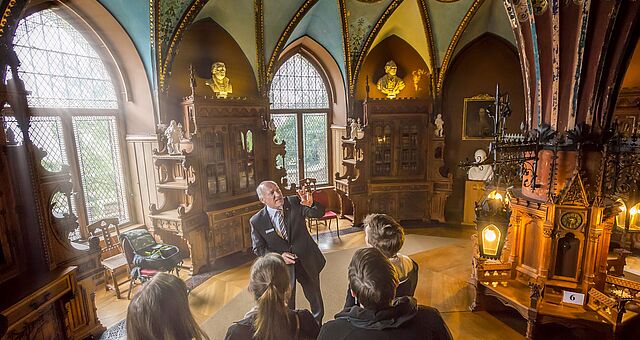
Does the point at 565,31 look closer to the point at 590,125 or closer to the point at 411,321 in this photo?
the point at 590,125

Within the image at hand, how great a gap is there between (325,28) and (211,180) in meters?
4.03

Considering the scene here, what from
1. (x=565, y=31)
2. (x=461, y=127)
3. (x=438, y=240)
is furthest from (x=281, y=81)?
(x=565, y=31)

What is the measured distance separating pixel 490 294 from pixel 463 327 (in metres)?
0.53

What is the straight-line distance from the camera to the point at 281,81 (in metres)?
8.05

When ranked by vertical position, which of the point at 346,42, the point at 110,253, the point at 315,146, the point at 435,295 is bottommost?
the point at 435,295

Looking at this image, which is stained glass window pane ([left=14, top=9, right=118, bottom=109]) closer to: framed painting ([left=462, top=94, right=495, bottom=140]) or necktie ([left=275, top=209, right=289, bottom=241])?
necktie ([left=275, top=209, right=289, bottom=241])

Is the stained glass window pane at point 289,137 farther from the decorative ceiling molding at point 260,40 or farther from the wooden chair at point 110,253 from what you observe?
the wooden chair at point 110,253

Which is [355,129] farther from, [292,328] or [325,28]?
[292,328]

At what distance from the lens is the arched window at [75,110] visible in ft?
14.7

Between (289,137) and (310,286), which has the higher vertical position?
(289,137)

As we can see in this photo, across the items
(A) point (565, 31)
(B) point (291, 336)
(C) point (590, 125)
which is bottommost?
(B) point (291, 336)

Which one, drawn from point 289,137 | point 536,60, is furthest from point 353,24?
point 536,60

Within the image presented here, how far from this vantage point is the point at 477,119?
25.7 feet

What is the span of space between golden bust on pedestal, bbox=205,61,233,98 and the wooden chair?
2765 millimetres
